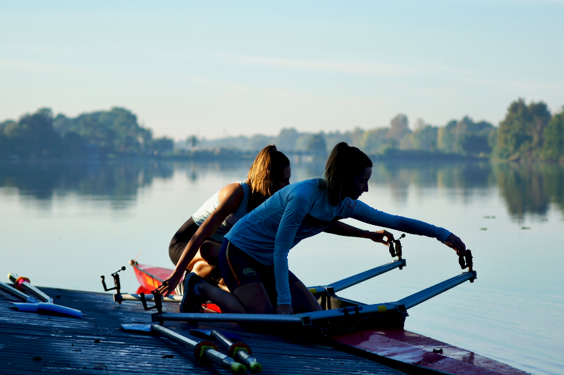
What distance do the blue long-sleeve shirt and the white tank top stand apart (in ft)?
1.67

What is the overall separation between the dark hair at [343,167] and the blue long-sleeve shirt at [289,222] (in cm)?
13

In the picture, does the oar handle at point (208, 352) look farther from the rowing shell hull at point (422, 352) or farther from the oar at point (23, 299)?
the oar at point (23, 299)

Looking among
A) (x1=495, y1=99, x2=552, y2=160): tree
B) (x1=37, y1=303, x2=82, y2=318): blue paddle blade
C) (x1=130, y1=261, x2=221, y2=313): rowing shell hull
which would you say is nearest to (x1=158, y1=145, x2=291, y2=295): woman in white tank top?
(x1=37, y1=303, x2=82, y2=318): blue paddle blade

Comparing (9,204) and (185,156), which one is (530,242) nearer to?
(9,204)

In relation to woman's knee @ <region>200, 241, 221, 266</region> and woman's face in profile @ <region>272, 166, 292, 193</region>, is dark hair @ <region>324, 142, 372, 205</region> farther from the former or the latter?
woman's knee @ <region>200, 241, 221, 266</region>

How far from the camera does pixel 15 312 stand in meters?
6.04

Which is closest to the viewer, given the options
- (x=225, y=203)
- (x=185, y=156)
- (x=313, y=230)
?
(x=313, y=230)

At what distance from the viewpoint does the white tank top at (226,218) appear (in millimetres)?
6027

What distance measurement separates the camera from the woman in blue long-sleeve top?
5047 mm

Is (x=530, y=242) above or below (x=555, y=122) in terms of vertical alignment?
below

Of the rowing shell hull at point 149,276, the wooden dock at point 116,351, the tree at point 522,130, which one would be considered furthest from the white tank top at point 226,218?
the tree at point 522,130

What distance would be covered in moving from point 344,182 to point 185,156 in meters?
162

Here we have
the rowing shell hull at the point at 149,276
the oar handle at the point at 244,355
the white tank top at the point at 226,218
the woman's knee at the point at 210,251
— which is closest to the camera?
the oar handle at the point at 244,355

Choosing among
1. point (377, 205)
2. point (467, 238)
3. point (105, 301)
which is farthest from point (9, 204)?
point (105, 301)
